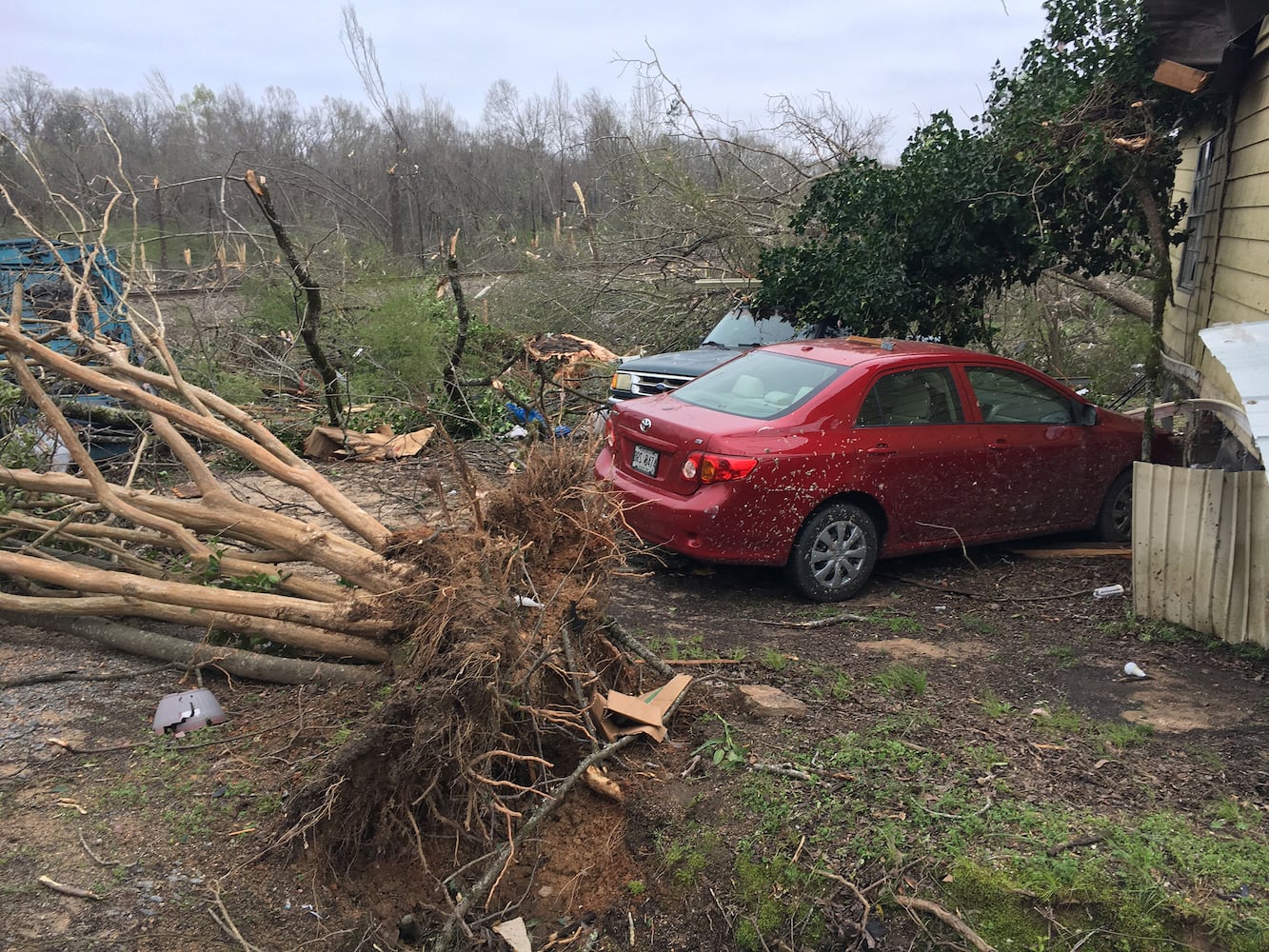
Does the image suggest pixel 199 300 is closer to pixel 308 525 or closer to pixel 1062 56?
pixel 308 525

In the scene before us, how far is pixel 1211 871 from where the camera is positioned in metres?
3.04

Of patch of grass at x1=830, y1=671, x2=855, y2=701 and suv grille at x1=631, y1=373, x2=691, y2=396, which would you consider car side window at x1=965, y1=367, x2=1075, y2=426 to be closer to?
patch of grass at x1=830, y1=671, x2=855, y2=701

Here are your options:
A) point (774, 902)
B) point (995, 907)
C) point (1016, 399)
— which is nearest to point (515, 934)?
point (774, 902)

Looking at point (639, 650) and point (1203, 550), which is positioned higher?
point (1203, 550)

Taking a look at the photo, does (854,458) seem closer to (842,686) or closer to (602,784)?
(842,686)

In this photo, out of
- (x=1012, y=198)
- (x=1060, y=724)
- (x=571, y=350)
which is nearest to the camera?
(x=1060, y=724)

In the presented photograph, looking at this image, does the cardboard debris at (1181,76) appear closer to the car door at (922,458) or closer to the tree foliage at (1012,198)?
the tree foliage at (1012,198)

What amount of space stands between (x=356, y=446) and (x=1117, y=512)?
7.45 metres

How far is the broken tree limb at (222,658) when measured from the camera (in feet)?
14.8

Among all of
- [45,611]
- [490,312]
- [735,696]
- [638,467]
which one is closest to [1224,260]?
[638,467]

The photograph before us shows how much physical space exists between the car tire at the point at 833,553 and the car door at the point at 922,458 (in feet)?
0.68

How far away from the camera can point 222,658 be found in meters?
4.68

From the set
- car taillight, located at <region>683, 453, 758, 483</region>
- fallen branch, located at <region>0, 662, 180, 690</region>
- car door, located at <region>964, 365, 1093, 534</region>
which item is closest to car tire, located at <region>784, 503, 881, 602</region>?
car taillight, located at <region>683, 453, 758, 483</region>

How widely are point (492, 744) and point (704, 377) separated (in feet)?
13.3
